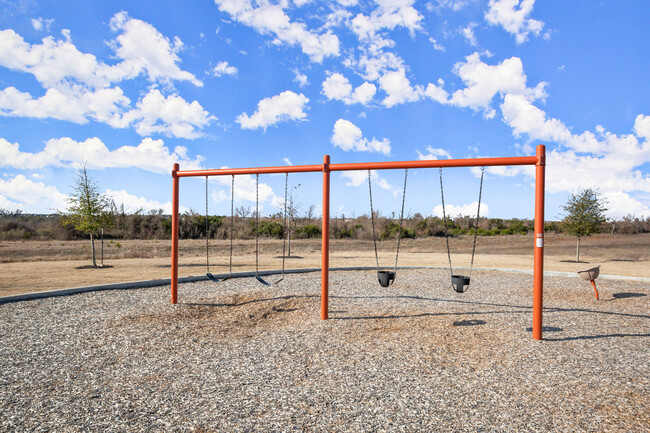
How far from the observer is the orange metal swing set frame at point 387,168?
219 inches

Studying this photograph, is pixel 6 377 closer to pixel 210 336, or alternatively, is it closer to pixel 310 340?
pixel 210 336

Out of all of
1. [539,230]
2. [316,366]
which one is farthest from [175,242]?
[539,230]

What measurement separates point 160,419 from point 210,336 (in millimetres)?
2337

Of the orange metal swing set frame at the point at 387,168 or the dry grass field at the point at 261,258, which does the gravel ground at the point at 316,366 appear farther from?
the dry grass field at the point at 261,258

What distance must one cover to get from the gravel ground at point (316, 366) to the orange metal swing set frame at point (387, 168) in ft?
1.67

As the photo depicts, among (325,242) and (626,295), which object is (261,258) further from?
(626,295)

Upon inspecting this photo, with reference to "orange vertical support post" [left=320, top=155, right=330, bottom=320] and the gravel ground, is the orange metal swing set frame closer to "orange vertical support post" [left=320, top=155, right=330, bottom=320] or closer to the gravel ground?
"orange vertical support post" [left=320, top=155, right=330, bottom=320]

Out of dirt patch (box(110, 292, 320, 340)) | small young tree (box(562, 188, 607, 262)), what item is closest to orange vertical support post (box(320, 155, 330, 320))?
dirt patch (box(110, 292, 320, 340))

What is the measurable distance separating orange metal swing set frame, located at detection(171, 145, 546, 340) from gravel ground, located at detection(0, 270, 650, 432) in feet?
1.67

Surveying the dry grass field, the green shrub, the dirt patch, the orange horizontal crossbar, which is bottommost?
the dry grass field

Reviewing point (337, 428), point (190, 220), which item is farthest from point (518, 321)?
point (190, 220)

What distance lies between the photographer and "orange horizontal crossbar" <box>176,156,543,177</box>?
5723 millimetres

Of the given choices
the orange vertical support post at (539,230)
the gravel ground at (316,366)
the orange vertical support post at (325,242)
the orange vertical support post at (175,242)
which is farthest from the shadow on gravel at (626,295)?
the orange vertical support post at (175,242)

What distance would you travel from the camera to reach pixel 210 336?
18.2 ft
